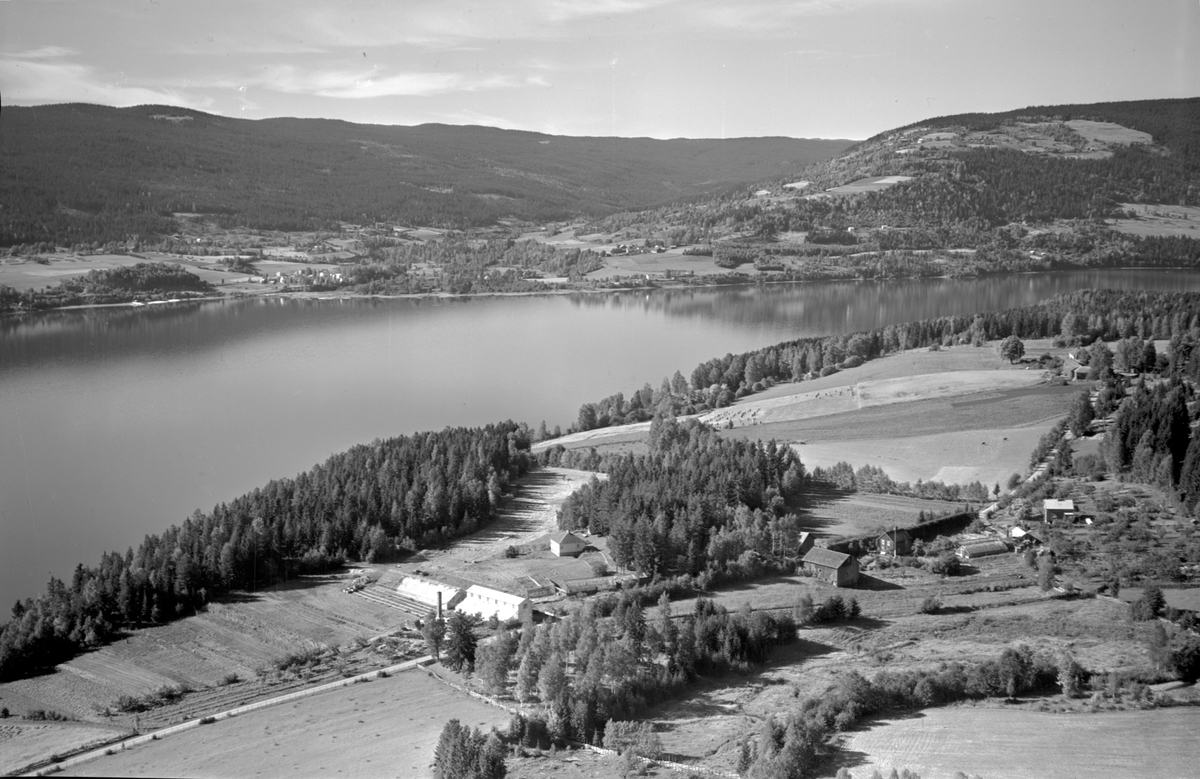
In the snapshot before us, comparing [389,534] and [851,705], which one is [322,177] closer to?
[389,534]

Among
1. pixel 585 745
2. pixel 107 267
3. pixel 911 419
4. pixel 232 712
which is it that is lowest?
pixel 232 712

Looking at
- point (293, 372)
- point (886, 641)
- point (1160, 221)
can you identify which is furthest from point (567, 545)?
point (1160, 221)

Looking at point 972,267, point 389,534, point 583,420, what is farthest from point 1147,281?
point 389,534

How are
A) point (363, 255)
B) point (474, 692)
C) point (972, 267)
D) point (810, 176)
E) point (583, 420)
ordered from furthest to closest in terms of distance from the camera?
point (810, 176) → point (363, 255) → point (972, 267) → point (583, 420) → point (474, 692)

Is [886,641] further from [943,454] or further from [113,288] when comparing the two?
[113,288]

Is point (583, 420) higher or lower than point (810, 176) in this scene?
lower

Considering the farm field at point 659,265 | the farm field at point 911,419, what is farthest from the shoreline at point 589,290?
the farm field at point 911,419

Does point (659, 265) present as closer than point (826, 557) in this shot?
No
